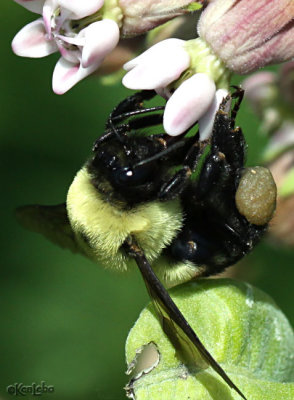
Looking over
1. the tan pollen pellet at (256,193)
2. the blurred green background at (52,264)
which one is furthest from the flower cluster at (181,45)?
the blurred green background at (52,264)

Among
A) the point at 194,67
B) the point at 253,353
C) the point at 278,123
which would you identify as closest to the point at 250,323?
the point at 253,353

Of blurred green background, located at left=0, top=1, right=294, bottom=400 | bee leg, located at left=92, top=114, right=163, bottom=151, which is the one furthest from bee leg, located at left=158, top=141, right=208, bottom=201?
blurred green background, located at left=0, top=1, right=294, bottom=400

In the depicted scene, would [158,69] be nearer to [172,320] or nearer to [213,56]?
[213,56]

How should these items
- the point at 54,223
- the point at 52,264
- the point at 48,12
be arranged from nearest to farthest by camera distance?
the point at 48,12 → the point at 54,223 → the point at 52,264

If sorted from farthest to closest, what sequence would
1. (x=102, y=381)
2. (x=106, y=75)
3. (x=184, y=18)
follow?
(x=102, y=381)
(x=106, y=75)
(x=184, y=18)

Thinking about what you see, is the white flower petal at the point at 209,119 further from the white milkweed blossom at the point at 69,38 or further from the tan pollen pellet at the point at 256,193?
the white milkweed blossom at the point at 69,38

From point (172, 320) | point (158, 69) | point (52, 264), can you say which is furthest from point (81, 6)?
point (52, 264)

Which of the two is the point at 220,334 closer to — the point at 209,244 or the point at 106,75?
the point at 209,244
